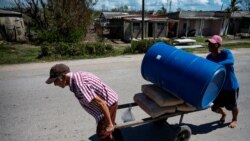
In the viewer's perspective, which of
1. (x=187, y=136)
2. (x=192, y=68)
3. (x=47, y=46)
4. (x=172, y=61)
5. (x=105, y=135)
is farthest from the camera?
(x=47, y=46)

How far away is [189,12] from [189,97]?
36622 millimetres

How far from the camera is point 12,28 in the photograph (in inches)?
834

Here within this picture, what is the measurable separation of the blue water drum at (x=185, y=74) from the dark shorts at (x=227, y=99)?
0.81 metres

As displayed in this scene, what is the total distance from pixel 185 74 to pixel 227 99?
1.61 metres

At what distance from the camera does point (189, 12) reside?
3803 cm

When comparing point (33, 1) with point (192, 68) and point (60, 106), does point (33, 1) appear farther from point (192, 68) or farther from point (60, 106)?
point (192, 68)

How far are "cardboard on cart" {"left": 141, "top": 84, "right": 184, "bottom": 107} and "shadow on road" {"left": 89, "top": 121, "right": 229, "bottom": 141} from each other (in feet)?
2.30

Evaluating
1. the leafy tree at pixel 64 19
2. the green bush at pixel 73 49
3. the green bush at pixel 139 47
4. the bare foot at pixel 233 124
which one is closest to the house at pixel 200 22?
the leafy tree at pixel 64 19

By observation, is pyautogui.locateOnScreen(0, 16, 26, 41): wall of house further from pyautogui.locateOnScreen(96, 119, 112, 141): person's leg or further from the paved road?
pyautogui.locateOnScreen(96, 119, 112, 141): person's leg

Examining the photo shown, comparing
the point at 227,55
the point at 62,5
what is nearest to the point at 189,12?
the point at 62,5

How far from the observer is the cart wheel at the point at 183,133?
4.04m

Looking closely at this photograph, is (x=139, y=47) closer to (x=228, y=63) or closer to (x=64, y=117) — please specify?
(x=64, y=117)

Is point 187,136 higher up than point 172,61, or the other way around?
point 172,61

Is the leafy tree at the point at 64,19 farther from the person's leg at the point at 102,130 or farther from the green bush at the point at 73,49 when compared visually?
the person's leg at the point at 102,130
